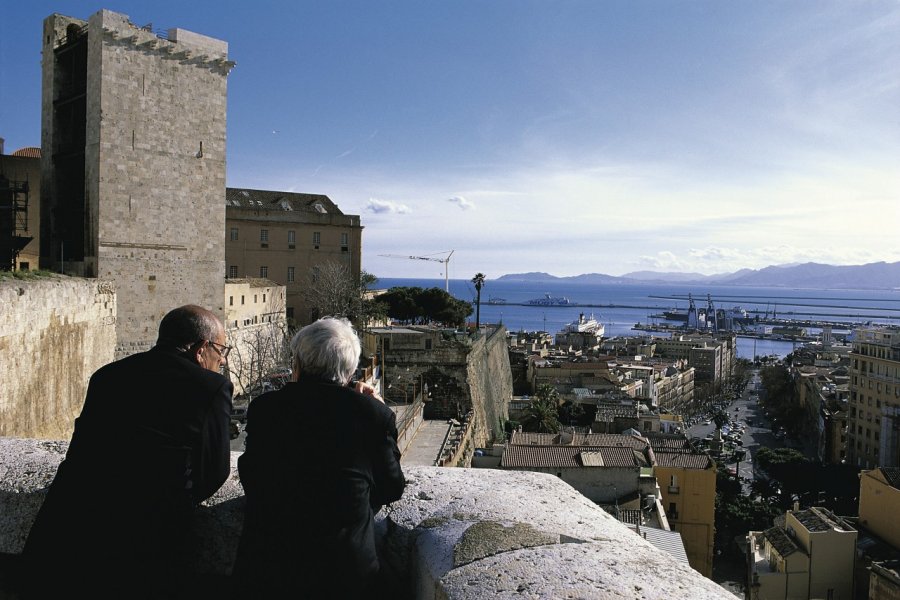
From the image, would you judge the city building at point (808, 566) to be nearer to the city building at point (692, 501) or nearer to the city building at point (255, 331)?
the city building at point (692, 501)

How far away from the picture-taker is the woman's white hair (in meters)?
2.18

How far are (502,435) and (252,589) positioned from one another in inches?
1161

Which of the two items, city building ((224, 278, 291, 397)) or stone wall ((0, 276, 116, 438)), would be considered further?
city building ((224, 278, 291, 397))

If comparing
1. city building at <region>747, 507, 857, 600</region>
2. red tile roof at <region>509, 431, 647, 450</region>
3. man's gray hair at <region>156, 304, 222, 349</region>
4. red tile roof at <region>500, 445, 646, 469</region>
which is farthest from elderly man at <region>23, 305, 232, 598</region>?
city building at <region>747, 507, 857, 600</region>

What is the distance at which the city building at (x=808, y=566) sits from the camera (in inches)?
798

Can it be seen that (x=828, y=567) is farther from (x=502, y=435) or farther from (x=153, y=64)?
(x=153, y=64)

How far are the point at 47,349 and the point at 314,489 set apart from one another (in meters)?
12.1

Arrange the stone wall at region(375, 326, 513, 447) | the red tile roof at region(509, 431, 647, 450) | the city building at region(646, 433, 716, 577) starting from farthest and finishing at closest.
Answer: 1. the stone wall at region(375, 326, 513, 447)
2. the red tile roof at region(509, 431, 647, 450)
3. the city building at region(646, 433, 716, 577)

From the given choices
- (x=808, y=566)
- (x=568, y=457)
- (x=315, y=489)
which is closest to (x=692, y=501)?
(x=808, y=566)

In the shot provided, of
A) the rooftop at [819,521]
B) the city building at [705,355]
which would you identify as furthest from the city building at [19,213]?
the city building at [705,355]

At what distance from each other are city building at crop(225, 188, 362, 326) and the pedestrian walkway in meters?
13.4

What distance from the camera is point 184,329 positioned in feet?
7.66

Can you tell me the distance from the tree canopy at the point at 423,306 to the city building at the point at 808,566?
79.3ft

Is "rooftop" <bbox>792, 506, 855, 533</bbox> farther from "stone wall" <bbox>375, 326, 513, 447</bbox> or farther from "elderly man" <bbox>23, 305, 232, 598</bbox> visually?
"elderly man" <bbox>23, 305, 232, 598</bbox>
